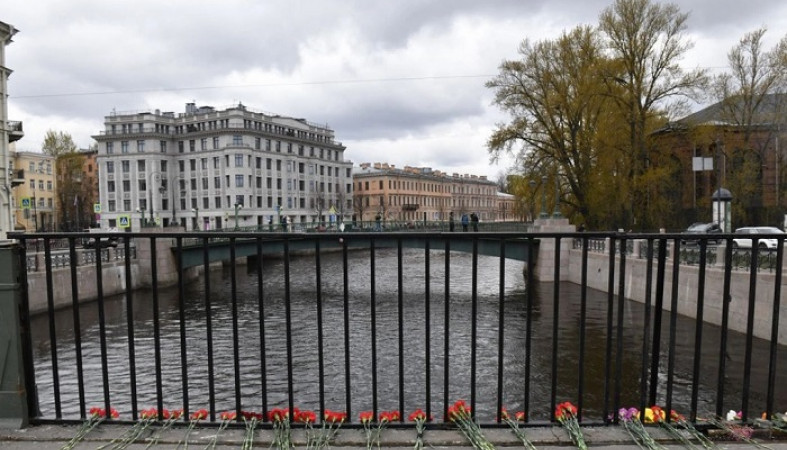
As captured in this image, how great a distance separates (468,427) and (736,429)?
1614mm

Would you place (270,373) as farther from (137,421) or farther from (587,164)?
(587,164)

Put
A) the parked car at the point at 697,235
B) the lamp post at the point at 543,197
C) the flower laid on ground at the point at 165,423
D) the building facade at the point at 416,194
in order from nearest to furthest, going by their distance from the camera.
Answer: the flower laid on ground at the point at 165,423
the parked car at the point at 697,235
the lamp post at the point at 543,197
the building facade at the point at 416,194

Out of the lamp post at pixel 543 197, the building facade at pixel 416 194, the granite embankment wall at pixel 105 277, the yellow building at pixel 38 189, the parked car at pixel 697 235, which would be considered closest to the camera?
the parked car at pixel 697 235

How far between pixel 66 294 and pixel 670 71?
114 feet

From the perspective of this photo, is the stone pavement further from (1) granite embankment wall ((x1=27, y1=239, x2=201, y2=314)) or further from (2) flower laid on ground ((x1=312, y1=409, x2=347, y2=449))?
(1) granite embankment wall ((x1=27, y1=239, x2=201, y2=314))

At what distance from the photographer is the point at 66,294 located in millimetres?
23641

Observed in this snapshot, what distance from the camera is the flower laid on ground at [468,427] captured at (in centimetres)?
293

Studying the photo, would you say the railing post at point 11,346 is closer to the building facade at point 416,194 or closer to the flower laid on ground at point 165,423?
the flower laid on ground at point 165,423

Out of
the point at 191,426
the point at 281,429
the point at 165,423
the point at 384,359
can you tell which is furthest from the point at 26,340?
the point at 384,359

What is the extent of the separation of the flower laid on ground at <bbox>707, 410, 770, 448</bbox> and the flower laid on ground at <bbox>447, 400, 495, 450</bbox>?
145 cm

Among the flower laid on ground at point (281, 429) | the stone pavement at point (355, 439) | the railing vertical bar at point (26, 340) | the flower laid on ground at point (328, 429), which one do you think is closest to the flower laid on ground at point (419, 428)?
the stone pavement at point (355, 439)

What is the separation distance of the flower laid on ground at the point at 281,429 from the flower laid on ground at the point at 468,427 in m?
1.00

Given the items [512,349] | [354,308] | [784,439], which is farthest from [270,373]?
[784,439]

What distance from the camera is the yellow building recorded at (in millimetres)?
76000
